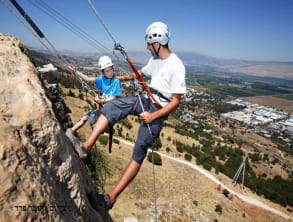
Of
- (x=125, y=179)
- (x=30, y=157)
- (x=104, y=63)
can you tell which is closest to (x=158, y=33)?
(x=104, y=63)

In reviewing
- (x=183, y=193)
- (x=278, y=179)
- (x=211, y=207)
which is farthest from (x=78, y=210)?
(x=278, y=179)

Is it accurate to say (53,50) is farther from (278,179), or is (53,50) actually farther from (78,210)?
(278,179)

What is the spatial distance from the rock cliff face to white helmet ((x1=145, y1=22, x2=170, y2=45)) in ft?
6.77

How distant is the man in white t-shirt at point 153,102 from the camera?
3.01 metres

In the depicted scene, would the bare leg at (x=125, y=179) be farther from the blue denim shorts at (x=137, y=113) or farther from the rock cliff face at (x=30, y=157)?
the rock cliff face at (x=30, y=157)

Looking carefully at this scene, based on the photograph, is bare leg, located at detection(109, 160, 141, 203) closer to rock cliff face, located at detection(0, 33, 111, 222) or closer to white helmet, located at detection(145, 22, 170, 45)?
rock cliff face, located at detection(0, 33, 111, 222)

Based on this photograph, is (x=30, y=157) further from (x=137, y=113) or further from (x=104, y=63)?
(x=104, y=63)

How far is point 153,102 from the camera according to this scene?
3211 mm

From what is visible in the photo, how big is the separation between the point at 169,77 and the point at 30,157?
7.77 feet

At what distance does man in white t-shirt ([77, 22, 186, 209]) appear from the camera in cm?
301

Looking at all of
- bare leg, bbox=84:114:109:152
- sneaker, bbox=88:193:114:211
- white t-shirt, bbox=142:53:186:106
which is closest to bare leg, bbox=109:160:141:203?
sneaker, bbox=88:193:114:211

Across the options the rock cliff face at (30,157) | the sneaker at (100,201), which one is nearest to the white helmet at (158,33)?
the rock cliff face at (30,157)

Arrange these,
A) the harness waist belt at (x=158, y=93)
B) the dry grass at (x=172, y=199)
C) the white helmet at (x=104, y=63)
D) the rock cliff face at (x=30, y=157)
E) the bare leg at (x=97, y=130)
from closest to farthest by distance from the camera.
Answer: the rock cliff face at (x=30, y=157) → the bare leg at (x=97, y=130) → the harness waist belt at (x=158, y=93) → the white helmet at (x=104, y=63) → the dry grass at (x=172, y=199)

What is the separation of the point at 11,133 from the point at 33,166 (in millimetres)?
406
